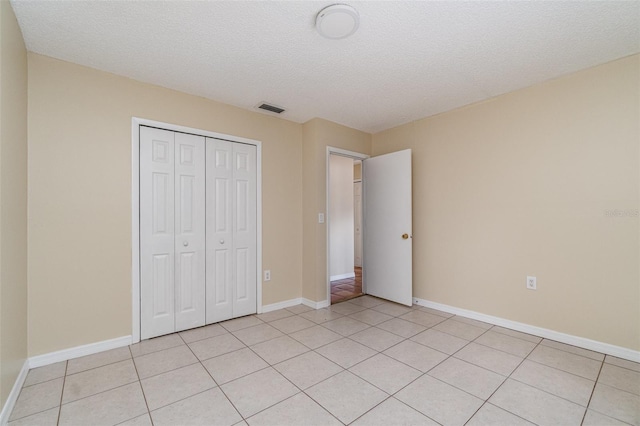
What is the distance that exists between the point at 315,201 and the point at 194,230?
57.5 inches

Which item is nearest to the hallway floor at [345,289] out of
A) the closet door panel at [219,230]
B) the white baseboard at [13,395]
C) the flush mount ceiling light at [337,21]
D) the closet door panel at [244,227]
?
the closet door panel at [244,227]

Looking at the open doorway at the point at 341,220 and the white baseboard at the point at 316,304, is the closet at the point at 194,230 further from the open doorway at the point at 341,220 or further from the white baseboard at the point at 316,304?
the open doorway at the point at 341,220

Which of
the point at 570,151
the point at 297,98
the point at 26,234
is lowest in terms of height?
the point at 26,234

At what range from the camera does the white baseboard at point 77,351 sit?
2150 mm

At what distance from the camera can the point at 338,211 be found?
5.48 m

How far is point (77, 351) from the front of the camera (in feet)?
7.54

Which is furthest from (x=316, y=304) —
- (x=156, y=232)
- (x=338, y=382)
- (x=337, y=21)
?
(x=337, y=21)

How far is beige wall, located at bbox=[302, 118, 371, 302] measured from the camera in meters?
3.58

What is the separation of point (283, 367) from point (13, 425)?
5.04 ft

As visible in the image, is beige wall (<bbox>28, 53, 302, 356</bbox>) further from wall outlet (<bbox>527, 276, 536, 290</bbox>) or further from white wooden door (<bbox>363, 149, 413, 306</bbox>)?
wall outlet (<bbox>527, 276, 536, 290</bbox>)

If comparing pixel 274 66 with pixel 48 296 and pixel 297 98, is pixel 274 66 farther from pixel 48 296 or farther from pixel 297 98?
pixel 48 296

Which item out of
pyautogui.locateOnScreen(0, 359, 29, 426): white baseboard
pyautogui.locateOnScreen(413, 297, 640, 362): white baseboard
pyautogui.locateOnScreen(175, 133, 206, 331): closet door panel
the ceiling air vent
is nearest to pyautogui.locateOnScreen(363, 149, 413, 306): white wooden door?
pyautogui.locateOnScreen(413, 297, 640, 362): white baseboard

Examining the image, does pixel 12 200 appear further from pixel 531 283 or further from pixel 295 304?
pixel 531 283

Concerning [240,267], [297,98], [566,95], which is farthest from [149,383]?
[566,95]
